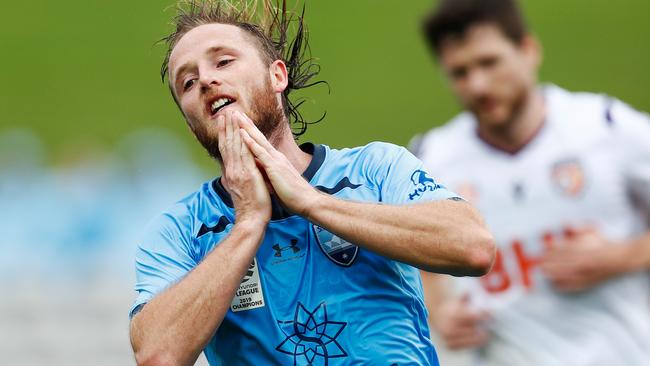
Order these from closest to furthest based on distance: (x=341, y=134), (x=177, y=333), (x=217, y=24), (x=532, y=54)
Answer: (x=177, y=333), (x=217, y=24), (x=532, y=54), (x=341, y=134)

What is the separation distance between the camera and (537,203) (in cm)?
697

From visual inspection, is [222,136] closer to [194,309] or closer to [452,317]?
[194,309]

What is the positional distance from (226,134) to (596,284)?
2985 millimetres

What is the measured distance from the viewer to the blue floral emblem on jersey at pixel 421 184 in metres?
4.29

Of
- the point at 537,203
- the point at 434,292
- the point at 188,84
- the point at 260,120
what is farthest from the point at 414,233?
the point at 537,203

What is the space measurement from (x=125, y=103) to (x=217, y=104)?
69.0 ft

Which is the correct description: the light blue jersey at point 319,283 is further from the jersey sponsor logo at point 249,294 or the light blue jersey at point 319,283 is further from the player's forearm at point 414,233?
the player's forearm at point 414,233

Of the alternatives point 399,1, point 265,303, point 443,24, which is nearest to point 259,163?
point 265,303

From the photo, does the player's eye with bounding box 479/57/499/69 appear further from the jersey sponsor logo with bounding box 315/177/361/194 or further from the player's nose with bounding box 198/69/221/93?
the player's nose with bounding box 198/69/221/93

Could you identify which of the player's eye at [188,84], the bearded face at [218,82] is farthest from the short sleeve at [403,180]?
the player's eye at [188,84]

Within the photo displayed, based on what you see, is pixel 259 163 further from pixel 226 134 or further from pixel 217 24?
pixel 217 24

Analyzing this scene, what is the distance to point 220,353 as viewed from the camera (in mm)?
4465

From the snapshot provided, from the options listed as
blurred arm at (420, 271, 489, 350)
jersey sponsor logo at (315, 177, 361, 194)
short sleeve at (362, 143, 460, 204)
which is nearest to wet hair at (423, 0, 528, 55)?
blurred arm at (420, 271, 489, 350)

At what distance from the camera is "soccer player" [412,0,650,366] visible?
671cm
